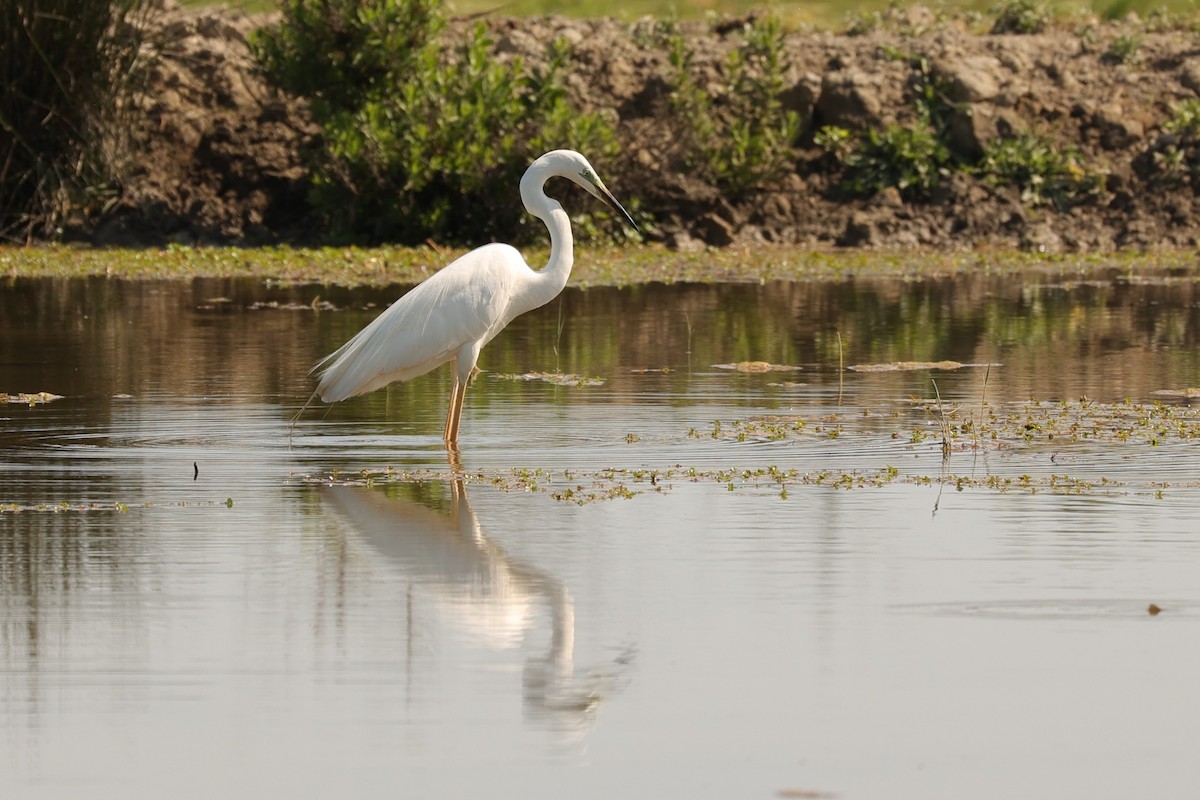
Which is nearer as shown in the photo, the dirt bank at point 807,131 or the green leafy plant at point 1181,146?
the dirt bank at point 807,131

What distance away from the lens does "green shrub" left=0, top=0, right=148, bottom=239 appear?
20.7m

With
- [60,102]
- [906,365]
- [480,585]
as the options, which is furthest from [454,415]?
[60,102]

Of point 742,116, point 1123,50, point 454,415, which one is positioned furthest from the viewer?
point 1123,50

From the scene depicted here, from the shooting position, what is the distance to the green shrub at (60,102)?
20.7 metres

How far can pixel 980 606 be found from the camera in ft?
20.5

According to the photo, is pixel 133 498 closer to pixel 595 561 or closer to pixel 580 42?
pixel 595 561

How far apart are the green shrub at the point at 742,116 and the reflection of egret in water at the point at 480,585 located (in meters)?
14.6

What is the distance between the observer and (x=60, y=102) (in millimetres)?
21109

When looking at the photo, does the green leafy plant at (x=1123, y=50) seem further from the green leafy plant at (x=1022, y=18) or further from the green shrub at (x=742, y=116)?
the green shrub at (x=742, y=116)

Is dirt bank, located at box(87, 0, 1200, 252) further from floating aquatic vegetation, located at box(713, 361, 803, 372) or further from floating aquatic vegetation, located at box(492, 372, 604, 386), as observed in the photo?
floating aquatic vegetation, located at box(492, 372, 604, 386)

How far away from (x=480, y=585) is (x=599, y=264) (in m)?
13.4

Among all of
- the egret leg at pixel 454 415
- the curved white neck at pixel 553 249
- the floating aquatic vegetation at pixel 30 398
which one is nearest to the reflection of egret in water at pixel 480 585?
the egret leg at pixel 454 415

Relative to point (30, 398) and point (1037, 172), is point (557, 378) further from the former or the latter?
point (1037, 172)

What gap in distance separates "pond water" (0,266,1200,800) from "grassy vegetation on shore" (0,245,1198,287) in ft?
21.7
